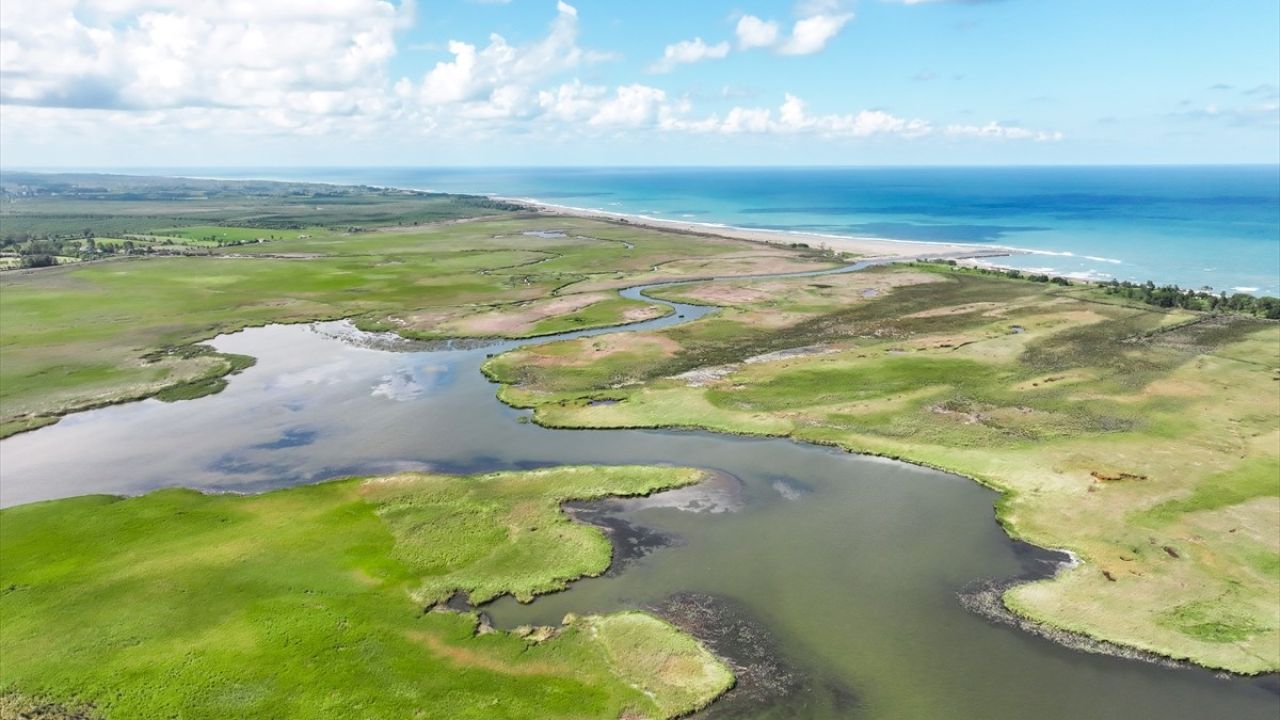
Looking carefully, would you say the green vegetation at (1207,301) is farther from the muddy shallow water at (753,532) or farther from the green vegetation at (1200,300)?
the muddy shallow water at (753,532)

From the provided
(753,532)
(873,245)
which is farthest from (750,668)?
(873,245)

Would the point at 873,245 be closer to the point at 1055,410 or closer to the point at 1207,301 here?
the point at 1207,301

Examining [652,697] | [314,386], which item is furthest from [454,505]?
[314,386]

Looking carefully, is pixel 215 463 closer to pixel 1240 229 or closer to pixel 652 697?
pixel 652 697

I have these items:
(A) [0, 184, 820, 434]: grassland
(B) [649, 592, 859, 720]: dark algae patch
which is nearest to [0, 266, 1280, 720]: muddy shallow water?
(B) [649, 592, 859, 720]: dark algae patch

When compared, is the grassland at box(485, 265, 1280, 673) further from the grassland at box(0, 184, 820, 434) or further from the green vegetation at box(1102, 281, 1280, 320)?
the grassland at box(0, 184, 820, 434)

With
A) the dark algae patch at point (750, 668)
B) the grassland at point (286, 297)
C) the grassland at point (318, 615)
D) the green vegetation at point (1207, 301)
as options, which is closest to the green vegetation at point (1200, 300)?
the green vegetation at point (1207, 301)

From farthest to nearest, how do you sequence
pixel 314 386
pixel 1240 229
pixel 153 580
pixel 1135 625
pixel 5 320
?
pixel 1240 229 < pixel 5 320 < pixel 314 386 < pixel 153 580 < pixel 1135 625
